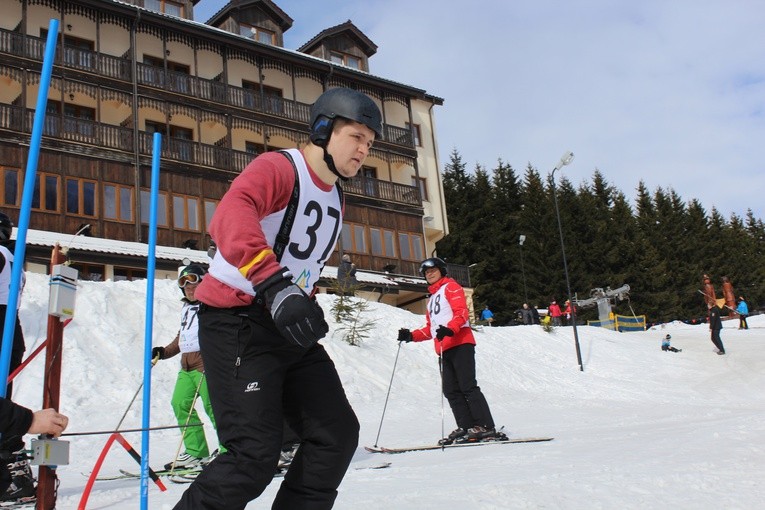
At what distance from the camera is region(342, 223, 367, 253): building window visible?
28.5 meters

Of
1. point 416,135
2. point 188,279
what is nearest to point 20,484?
point 188,279

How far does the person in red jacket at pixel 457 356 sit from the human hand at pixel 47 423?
504 cm

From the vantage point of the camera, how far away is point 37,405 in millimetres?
9078

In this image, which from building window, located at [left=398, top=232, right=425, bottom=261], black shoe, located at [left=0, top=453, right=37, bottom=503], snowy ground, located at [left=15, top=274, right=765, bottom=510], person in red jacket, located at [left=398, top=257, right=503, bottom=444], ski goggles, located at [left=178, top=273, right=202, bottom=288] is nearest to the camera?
snowy ground, located at [left=15, top=274, right=765, bottom=510]

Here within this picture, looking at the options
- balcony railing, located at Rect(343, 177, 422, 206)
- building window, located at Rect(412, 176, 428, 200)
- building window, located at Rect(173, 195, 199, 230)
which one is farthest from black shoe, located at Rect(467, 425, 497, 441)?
building window, located at Rect(412, 176, 428, 200)

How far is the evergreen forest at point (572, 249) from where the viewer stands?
46719 mm

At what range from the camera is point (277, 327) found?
232 centimetres

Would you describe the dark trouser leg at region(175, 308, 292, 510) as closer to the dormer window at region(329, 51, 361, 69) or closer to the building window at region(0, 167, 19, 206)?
the building window at region(0, 167, 19, 206)

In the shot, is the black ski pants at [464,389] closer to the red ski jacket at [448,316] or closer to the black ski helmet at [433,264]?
the red ski jacket at [448,316]

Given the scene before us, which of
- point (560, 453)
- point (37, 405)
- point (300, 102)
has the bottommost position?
point (560, 453)

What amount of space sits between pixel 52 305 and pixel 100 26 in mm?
25112

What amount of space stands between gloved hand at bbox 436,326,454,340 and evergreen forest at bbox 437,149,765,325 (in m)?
35.3

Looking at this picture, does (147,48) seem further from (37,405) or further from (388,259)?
(37,405)

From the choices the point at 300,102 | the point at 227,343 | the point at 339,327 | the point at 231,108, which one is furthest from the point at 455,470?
the point at 300,102
